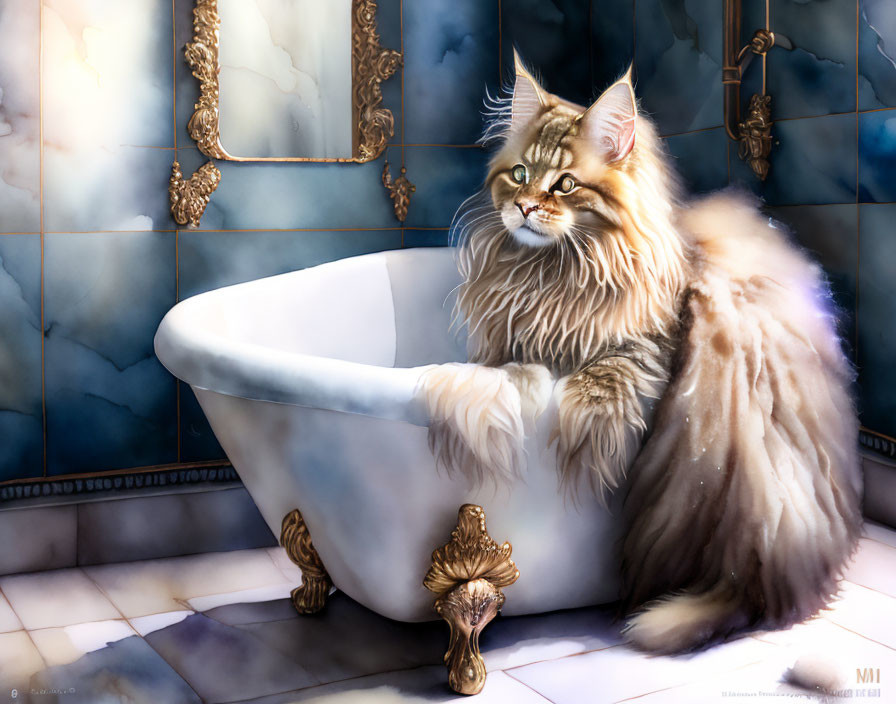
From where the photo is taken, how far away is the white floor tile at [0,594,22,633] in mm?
1710

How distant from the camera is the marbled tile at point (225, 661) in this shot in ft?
4.70

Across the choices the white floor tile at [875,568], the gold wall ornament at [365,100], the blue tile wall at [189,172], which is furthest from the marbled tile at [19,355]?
the white floor tile at [875,568]

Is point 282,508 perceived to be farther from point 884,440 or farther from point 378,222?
point 884,440

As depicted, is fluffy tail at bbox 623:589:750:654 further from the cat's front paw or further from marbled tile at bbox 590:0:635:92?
marbled tile at bbox 590:0:635:92

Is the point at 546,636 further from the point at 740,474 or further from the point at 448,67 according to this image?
the point at 448,67

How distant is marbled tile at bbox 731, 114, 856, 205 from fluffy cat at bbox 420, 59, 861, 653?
0.56 meters

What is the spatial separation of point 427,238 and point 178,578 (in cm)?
118

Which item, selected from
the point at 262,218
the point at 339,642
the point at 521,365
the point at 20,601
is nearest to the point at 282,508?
the point at 339,642

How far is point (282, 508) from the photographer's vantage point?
1.56m

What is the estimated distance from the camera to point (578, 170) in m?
1.48

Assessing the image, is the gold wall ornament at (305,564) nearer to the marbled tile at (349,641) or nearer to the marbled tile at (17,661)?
the marbled tile at (349,641)

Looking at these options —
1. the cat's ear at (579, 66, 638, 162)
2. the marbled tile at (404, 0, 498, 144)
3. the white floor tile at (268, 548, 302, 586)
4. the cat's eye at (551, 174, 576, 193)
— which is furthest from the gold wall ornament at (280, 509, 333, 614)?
the marbled tile at (404, 0, 498, 144)

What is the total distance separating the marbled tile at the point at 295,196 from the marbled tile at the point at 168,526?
2.38 ft

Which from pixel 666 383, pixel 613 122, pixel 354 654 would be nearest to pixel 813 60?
pixel 613 122
